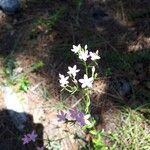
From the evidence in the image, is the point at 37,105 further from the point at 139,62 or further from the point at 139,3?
the point at 139,3

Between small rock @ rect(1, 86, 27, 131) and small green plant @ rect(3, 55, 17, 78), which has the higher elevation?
small green plant @ rect(3, 55, 17, 78)

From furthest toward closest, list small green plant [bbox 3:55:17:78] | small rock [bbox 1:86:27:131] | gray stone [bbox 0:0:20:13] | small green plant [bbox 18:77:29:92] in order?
gray stone [bbox 0:0:20:13] < small green plant [bbox 3:55:17:78] < small green plant [bbox 18:77:29:92] < small rock [bbox 1:86:27:131]

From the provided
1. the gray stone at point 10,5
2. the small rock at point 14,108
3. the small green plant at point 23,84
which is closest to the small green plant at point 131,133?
the small rock at point 14,108

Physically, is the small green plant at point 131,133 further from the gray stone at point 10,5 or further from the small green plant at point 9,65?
the gray stone at point 10,5

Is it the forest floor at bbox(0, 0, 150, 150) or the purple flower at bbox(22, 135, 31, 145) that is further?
the forest floor at bbox(0, 0, 150, 150)

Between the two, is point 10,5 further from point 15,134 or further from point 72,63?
point 15,134

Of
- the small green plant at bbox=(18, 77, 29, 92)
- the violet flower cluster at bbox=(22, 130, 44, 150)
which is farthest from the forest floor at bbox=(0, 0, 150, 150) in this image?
the violet flower cluster at bbox=(22, 130, 44, 150)

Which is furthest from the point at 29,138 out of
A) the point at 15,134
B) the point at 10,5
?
the point at 10,5

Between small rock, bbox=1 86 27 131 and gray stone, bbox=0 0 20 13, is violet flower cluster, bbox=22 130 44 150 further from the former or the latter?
gray stone, bbox=0 0 20 13
